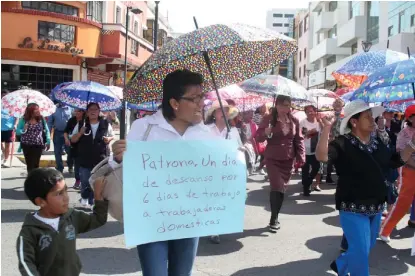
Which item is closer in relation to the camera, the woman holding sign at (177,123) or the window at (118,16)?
the woman holding sign at (177,123)

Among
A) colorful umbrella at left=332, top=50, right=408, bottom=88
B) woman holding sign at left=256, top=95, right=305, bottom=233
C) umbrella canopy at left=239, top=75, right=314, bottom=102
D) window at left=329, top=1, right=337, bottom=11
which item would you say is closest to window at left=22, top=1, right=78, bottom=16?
umbrella canopy at left=239, top=75, right=314, bottom=102

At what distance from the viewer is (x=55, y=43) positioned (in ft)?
72.7

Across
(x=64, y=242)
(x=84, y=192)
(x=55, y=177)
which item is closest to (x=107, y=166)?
(x=55, y=177)

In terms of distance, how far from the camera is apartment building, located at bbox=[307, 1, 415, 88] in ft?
83.9

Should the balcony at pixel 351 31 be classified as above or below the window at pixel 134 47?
Answer: above

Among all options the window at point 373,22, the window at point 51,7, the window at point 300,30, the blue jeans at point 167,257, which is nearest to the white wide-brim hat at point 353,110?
the blue jeans at point 167,257

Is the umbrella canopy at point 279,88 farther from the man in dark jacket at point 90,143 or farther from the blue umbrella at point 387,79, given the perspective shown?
the man in dark jacket at point 90,143

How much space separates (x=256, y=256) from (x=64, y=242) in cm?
309

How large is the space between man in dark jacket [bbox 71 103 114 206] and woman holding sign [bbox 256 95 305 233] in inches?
105

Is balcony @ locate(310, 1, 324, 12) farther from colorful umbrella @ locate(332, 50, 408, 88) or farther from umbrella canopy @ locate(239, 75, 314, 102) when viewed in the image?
umbrella canopy @ locate(239, 75, 314, 102)

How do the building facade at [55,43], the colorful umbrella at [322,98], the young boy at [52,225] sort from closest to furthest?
the young boy at [52,225], the colorful umbrella at [322,98], the building facade at [55,43]

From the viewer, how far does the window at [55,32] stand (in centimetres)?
2192

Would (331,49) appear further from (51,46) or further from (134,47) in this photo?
(51,46)

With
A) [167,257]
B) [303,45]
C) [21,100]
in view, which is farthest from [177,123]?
[303,45]
